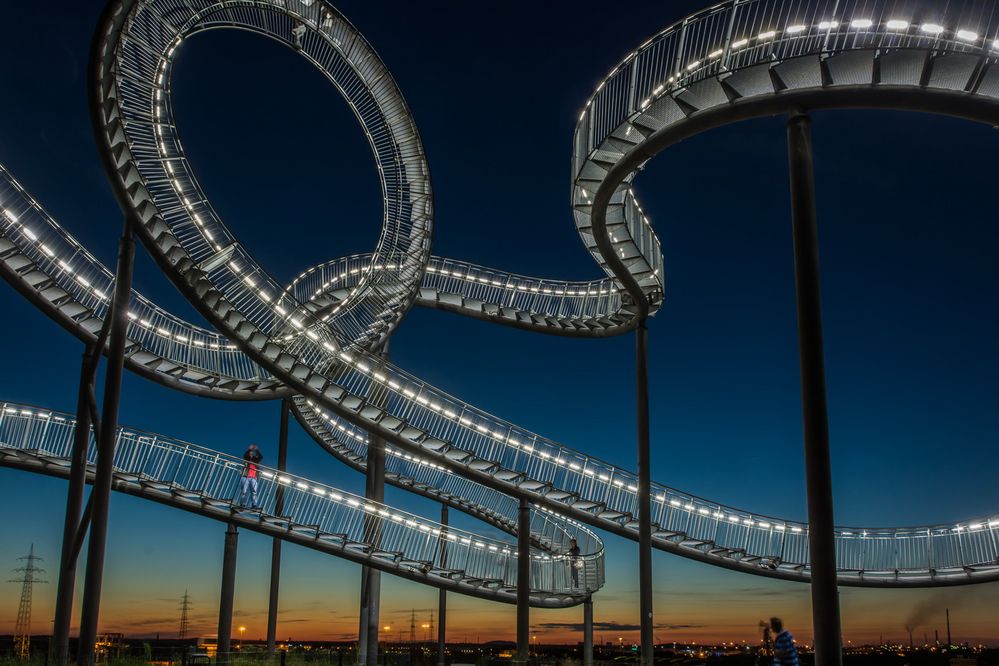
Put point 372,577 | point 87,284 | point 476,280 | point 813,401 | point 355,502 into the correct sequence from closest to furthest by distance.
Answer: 1. point 813,401
2. point 87,284
3. point 355,502
4. point 372,577
5. point 476,280

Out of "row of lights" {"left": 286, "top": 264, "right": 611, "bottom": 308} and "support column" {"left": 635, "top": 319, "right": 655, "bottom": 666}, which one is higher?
"row of lights" {"left": 286, "top": 264, "right": 611, "bottom": 308}

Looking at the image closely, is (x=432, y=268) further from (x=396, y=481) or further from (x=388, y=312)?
(x=396, y=481)

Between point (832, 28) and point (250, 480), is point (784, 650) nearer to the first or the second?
point (832, 28)

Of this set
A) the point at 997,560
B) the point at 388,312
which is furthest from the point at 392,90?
the point at 997,560

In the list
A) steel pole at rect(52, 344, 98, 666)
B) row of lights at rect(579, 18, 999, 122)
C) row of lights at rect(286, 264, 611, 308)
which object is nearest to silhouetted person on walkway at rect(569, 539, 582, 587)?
row of lights at rect(286, 264, 611, 308)

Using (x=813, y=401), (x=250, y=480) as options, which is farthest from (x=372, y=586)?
(x=813, y=401)

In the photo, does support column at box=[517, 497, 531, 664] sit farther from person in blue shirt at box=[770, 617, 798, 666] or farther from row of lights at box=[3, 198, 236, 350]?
person in blue shirt at box=[770, 617, 798, 666]
